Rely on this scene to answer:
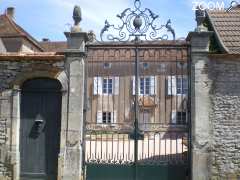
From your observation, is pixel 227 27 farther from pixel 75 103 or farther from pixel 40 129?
pixel 40 129

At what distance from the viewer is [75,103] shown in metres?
10.3

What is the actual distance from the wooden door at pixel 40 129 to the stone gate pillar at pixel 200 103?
3451 mm

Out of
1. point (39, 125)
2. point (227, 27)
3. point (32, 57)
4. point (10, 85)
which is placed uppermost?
point (227, 27)

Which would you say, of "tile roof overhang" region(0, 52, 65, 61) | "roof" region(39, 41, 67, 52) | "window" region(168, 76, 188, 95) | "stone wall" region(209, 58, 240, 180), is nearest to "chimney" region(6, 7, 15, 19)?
"roof" region(39, 41, 67, 52)

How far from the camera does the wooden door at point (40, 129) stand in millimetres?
10367

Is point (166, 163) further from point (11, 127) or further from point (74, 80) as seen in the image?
point (11, 127)

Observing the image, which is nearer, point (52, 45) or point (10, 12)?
point (10, 12)

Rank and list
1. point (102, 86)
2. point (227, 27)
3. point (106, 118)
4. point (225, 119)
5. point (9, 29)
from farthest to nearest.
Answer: point (9, 29) → point (102, 86) → point (106, 118) → point (227, 27) → point (225, 119)

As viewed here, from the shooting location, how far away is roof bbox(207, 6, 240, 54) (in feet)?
34.3

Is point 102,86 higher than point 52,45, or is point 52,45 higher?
point 52,45

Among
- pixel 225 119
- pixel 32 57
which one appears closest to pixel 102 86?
pixel 32 57

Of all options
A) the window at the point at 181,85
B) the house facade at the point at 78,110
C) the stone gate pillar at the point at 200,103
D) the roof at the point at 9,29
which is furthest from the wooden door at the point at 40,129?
the roof at the point at 9,29

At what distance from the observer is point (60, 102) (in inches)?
411

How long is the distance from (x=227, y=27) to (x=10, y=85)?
6.11m
